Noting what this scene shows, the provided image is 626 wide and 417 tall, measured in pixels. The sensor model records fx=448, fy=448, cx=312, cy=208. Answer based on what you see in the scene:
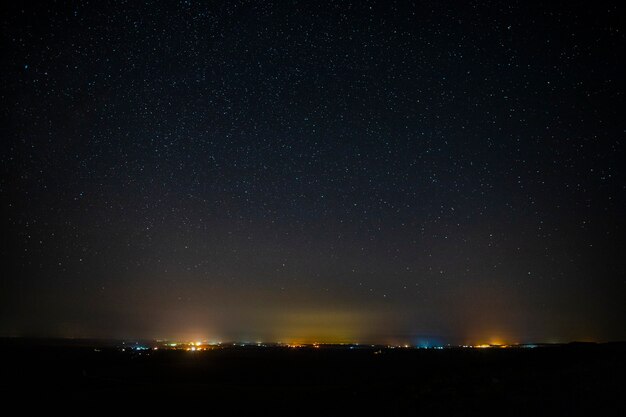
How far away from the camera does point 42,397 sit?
76.9ft

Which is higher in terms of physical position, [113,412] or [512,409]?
[512,409]

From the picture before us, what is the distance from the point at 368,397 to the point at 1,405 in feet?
54.5

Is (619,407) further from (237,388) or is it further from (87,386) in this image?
(87,386)

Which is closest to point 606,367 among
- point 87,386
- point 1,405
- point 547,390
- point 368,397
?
point 547,390

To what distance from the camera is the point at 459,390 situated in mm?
16078

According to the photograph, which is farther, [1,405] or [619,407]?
[1,405]

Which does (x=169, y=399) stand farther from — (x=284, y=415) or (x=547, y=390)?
(x=547, y=390)

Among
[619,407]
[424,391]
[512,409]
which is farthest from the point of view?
[424,391]

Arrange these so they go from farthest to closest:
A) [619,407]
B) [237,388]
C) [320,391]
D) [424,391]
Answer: [237,388] < [320,391] < [424,391] < [619,407]

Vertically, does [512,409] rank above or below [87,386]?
above

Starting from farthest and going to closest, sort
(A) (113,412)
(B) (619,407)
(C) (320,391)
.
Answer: (C) (320,391), (A) (113,412), (B) (619,407)

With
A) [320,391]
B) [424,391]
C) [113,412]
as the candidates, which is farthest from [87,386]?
[424,391]

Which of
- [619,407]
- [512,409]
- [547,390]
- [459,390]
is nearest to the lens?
[619,407]

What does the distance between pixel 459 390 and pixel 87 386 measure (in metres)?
→ 24.8
